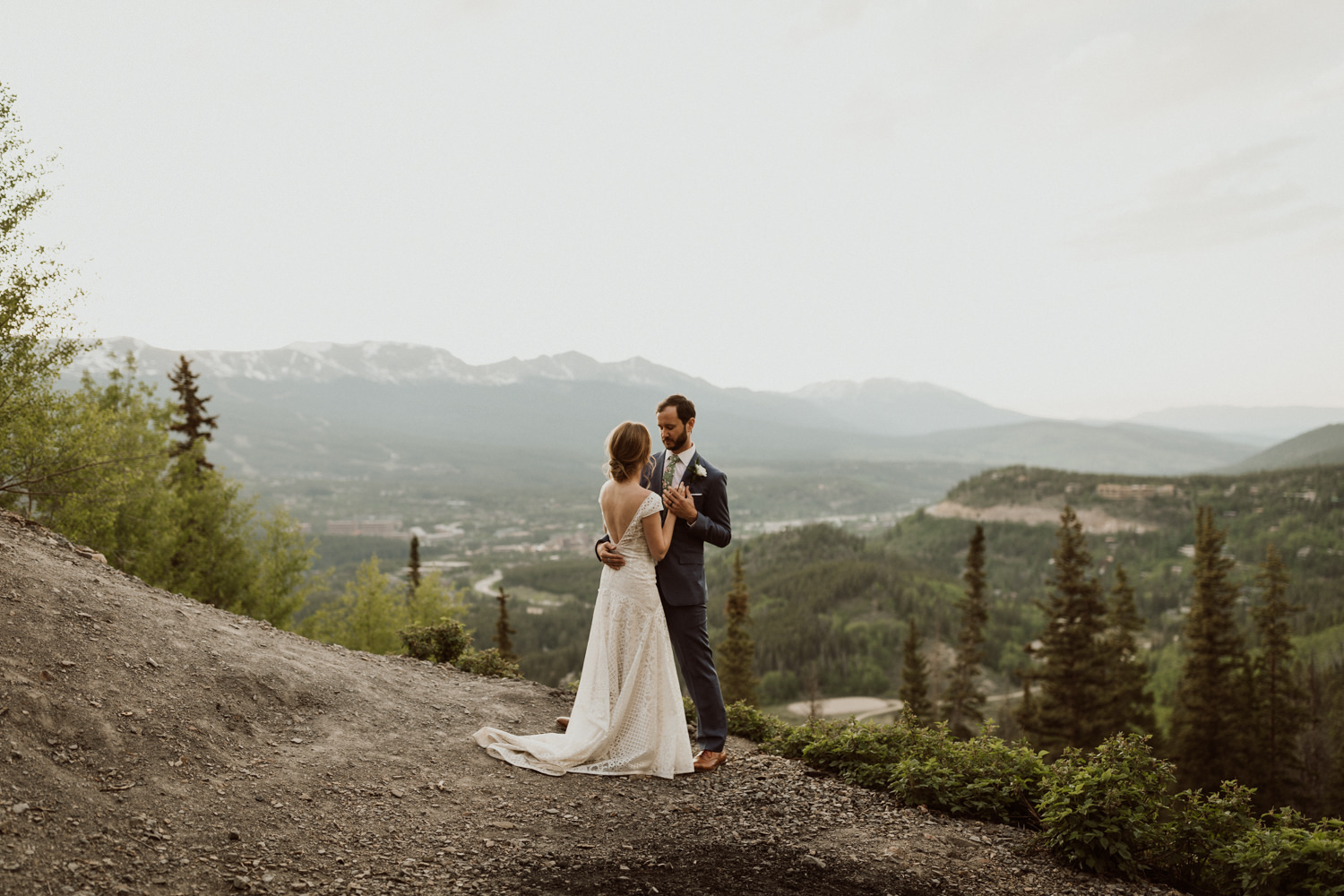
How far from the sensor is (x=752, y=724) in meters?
9.31

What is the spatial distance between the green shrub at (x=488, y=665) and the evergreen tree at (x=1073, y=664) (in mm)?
32501

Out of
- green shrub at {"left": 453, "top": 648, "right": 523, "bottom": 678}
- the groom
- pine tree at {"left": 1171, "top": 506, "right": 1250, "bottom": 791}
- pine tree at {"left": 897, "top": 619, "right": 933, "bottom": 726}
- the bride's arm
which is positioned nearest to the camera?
the bride's arm

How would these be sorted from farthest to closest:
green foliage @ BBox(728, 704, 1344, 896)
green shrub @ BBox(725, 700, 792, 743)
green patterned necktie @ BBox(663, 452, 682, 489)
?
green shrub @ BBox(725, 700, 792, 743) < green patterned necktie @ BBox(663, 452, 682, 489) < green foliage @ BBox(728, 704, 1344, 896)

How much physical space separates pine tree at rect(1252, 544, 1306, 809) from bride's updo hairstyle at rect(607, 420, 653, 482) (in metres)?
41.1

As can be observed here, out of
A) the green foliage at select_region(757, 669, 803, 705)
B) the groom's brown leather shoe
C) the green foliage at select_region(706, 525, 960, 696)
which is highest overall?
the groom's brown leather shoe

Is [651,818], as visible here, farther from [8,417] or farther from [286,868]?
[8,417]

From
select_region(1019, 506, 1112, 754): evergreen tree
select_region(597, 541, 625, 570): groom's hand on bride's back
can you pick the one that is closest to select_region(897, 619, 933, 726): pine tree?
select_region(1019, 506, 1112, 754): evergreen tree

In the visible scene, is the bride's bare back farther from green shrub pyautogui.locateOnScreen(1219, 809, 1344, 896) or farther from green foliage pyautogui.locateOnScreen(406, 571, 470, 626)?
green foliage pyautogui.locateOnScreen(406, 571, 470, 626)

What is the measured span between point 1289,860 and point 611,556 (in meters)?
5.59

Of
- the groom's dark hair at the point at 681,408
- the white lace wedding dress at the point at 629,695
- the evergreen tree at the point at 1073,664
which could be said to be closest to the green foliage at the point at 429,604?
the white lace wedding dress at the point at 629,695

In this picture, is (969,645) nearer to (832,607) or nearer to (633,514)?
(633,514)

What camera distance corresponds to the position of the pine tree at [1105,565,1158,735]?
123ft

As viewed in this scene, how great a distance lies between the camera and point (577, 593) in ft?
493

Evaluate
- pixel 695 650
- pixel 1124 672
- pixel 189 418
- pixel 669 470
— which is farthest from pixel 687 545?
pixel 1124 672
